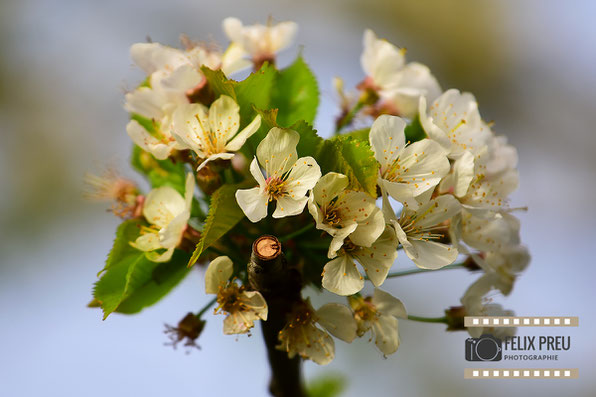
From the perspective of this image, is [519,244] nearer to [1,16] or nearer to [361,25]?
[361,25]

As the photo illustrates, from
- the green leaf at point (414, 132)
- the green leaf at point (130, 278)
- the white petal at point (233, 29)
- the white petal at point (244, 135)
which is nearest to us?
the white petal at point (244, 135)

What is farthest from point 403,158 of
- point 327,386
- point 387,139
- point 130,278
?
point 327,386

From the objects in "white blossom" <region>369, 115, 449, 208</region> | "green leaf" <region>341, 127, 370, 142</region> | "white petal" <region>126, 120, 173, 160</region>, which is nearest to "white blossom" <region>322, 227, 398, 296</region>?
"white blossom" <region>369, 115, 449, 208</region>

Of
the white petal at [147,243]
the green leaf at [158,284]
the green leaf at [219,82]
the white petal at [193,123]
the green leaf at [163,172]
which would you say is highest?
the green leaf at [219,82]

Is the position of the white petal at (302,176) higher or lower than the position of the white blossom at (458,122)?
lower

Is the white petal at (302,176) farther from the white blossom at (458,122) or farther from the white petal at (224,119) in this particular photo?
the white blossom at (458,122)

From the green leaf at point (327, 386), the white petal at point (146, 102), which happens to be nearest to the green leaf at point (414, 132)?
the white petal at point (146, 102)

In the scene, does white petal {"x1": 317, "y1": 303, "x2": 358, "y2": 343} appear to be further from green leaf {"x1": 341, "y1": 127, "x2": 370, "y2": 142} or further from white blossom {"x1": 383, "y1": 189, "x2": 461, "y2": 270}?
green leaf {"x1": 341, "y1": 127, "x2": 370, "y2": 142}

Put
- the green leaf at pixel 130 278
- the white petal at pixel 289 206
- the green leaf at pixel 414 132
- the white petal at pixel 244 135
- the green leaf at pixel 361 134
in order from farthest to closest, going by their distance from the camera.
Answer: the green leaf at pixel 414 132 < the green leaf at pixel 361 134 < the green leaf at pixel 130 278 < the white petal at pixel 244 135 < the white petal at pixel 289 206

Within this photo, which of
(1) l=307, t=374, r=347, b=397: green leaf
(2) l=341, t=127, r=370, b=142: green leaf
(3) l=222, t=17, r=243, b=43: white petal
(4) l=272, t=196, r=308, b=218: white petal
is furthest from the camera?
(1) l=307, t=374, r=347, b=397: green leaf
